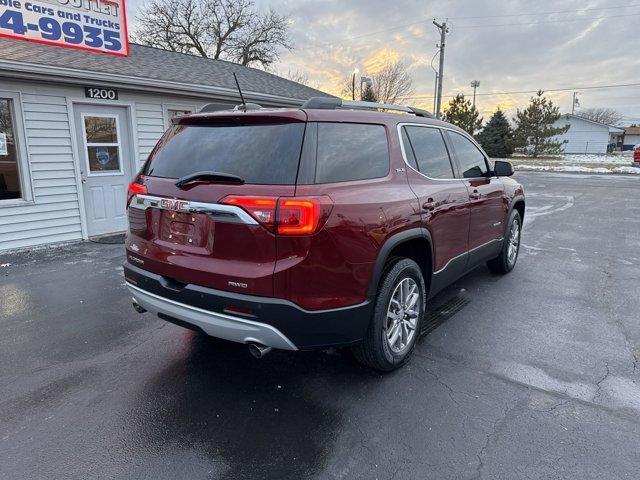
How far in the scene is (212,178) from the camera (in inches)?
105

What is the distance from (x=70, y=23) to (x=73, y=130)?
1.70 metres

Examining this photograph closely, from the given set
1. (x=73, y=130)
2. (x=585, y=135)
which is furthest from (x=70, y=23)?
(x=585, y=135)

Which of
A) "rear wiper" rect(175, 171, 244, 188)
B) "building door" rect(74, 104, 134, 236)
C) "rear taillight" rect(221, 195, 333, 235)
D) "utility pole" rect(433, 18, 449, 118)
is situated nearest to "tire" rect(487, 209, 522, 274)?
"rear taillight" rect(221, 195, 333, 235)

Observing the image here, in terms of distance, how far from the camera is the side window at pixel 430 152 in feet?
11.7

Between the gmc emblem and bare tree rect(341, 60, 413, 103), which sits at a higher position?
bare tree rect(341, 60, 413, 103)

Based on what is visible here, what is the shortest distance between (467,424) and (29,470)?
7.99 ft

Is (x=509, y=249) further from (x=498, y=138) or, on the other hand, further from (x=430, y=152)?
(x=498, y=138)

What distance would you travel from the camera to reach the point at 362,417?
277 centimetres

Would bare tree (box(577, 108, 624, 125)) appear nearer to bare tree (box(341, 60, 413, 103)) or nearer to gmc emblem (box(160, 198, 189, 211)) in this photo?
bare tree (box(341, 60, 413, 103))

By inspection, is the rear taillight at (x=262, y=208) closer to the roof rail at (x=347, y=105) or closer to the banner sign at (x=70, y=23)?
the roof rail at (x=347, y=105)

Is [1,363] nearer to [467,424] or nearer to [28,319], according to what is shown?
[28,319]

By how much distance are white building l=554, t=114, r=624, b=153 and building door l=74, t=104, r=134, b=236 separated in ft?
200

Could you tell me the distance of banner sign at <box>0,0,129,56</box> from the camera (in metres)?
6.64

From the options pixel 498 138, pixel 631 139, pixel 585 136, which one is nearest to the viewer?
pixel 498 138
